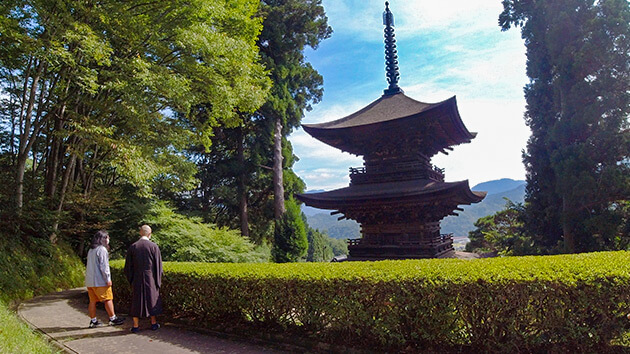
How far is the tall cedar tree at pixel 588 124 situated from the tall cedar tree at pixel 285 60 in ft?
42.3

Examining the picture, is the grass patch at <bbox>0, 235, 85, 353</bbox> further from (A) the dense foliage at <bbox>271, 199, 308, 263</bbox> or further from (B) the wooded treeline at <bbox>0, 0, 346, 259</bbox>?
(A) the dense foliage at <bbox>271, 199, 308, 263</bbox>

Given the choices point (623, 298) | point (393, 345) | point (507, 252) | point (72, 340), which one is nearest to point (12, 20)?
point (72, 340)

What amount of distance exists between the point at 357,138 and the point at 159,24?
679 centimetres

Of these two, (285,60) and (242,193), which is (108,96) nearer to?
(242,193)

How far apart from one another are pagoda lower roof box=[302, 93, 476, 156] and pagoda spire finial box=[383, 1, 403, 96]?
39 cm

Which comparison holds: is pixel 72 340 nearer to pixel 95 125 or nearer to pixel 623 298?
pixel 95 125

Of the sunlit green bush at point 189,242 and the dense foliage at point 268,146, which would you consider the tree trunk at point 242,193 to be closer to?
the dense foliage at point 268,146

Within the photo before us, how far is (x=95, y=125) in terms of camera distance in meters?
9.28

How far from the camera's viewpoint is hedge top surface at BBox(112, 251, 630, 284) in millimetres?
3586

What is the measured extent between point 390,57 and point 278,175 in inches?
430

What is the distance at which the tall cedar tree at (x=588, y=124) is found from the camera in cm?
1377

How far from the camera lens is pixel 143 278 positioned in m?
5.39

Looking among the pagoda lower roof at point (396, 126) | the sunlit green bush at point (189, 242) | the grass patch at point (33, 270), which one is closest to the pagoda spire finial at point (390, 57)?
the pagoda lower roof at point (396, 126)

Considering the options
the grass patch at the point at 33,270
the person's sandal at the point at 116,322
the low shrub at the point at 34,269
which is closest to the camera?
the person's sandal at the point at 116,322
